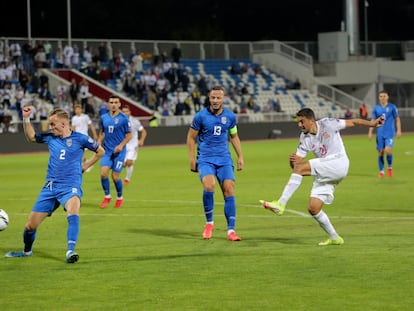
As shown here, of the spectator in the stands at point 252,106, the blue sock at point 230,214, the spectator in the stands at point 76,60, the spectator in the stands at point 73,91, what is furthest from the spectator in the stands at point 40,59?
the blue sock at point 230,214

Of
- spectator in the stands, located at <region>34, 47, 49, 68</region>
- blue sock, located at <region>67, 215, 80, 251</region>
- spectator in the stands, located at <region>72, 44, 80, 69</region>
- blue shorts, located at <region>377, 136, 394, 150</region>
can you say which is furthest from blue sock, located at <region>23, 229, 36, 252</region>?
spectator in the stands, located at <region>72, 44, 80, 69</region>

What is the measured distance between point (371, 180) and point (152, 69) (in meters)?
33.7

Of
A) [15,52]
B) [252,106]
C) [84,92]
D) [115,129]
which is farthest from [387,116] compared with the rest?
[252,106]

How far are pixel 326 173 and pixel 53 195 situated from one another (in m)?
3.66

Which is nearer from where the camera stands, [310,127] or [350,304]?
[350,304]

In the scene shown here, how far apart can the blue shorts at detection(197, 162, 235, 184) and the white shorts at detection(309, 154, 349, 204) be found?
67.0 inches

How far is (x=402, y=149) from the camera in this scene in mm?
40781

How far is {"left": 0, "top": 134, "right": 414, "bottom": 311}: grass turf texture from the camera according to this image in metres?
9.63

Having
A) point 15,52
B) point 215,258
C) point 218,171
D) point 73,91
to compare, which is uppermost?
point 15,52

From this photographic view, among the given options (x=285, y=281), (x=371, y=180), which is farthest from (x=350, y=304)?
(x=371, y=180)

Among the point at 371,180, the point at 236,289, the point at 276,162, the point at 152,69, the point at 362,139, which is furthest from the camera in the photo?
the point at 152,69

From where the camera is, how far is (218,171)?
14.5 meters

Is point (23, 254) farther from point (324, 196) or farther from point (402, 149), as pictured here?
point (402, 149)

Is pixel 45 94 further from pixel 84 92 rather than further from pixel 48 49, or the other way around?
pixel 48 49
